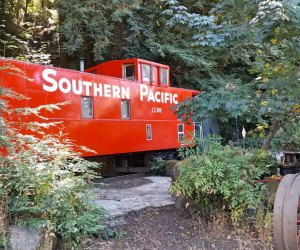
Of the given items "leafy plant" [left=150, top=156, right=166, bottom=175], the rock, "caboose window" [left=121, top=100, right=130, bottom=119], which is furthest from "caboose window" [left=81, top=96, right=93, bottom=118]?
the rock

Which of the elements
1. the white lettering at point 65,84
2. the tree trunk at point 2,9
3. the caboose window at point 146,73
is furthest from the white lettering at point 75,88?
the tree trunk at point 2,9

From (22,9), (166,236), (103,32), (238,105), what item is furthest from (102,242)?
(22,9)

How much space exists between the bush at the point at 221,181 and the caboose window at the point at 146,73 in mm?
5310

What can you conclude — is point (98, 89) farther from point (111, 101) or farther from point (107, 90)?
point (111, 101)

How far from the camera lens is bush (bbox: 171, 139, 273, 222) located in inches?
180

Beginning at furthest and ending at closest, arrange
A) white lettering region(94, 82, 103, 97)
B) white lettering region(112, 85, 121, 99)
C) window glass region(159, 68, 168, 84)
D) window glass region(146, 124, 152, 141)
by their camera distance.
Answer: window glass region(159, 68, 168, 84), window glass region(146, 124, 152, 141), white lettering region(112, 85, 121, 99), white lettering region(94, 82, 103, 97)

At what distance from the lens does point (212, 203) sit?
16.6ft

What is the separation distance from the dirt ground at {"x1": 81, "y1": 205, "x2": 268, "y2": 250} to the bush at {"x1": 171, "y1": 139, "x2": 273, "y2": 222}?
0.89ft

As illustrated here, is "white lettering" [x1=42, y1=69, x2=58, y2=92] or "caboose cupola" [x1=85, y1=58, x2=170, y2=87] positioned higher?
"caboose cupola" [x1=85, y1=58, x2=170, y2=87]

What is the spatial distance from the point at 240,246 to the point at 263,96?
6.91 ft

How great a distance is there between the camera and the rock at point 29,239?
3598mm

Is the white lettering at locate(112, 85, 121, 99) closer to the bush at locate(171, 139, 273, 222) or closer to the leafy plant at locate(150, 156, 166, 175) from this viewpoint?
the leafy plant at locate(150, 156, 166, 175)

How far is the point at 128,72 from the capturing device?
10.1m

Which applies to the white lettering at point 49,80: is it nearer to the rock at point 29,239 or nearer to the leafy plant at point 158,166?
the leafy plant at point 158,166
